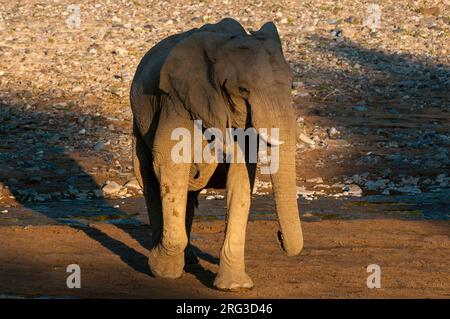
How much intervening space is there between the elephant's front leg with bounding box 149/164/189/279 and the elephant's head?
0.49 meters

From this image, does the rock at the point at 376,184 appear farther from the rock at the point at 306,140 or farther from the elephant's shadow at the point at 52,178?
the elephant's shadow at the point at 52,178

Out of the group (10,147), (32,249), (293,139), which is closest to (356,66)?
(10,147)

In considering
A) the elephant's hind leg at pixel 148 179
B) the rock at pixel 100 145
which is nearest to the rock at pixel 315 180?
the rock at pixel 100 145

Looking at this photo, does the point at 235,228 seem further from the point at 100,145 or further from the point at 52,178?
the point at 100,145

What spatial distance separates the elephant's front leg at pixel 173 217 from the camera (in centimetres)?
851

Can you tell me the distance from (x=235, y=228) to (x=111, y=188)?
16.8 ft

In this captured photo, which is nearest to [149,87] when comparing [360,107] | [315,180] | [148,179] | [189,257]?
[148,179]

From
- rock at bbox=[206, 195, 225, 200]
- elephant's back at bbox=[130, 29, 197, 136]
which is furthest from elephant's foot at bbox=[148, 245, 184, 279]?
rock at bbox=[206, 195, 225, 200]

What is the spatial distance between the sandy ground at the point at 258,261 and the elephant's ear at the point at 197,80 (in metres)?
1.26

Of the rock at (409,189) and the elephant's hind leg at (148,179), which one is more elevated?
the elephant's hind leg at (148,179)

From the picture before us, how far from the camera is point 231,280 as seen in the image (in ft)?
26.9

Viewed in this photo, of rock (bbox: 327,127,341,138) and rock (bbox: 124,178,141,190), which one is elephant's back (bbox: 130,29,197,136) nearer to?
rock (bbox: 124,178,141,190)

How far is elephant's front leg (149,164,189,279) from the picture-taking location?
8.51 metres

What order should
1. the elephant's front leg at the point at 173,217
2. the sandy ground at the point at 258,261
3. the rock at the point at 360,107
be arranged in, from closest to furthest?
1. the sandy ground at the point at 258,261
2. the elephant's front leg at the point at 173,217
3. the rock at the point at 360,107
